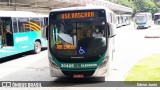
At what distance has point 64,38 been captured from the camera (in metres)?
10.5

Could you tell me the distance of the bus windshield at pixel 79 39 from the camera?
407 inches

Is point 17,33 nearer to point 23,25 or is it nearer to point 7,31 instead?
point 7,31

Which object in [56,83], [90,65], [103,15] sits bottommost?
[56,83]

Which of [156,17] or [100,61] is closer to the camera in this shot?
[100,61]

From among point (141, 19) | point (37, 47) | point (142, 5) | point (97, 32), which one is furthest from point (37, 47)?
point (142, 5)

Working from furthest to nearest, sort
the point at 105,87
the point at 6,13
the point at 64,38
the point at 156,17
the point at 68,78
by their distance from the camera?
the point at 156,17
the point at 6,13
the point at 68,78
the point at 64,38
the point at 105,87

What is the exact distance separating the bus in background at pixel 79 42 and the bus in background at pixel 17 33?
655 cm

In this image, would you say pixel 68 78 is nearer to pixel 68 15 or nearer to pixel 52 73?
pixel 52 73

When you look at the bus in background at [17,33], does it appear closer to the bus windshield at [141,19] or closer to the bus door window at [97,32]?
the bus door window at [97,32]

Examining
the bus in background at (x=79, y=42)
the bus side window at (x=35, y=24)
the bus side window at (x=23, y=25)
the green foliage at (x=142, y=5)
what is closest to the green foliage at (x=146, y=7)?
the green foliage at (x=142, y=5)

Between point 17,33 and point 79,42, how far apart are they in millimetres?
8311

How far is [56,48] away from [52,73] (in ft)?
2.88

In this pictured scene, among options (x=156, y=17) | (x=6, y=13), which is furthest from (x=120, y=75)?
(x=156, y=17)

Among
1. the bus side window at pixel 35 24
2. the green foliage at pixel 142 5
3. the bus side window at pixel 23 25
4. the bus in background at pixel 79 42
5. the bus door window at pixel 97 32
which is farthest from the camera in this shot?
the green foliage at pixel 142 5
